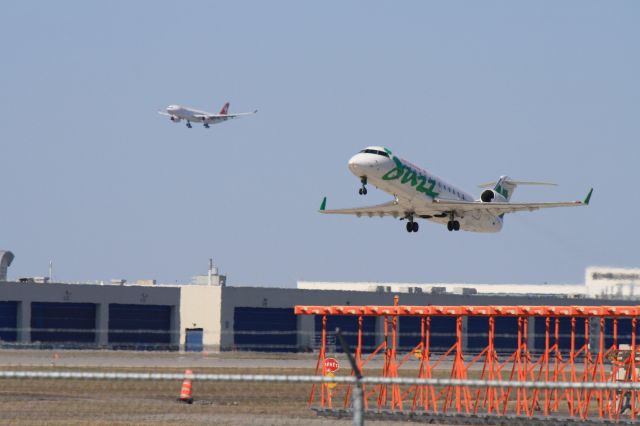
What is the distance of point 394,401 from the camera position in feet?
129

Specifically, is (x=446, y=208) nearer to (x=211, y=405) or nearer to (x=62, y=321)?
(x=211, y=405)

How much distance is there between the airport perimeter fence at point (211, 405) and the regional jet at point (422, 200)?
1305cm

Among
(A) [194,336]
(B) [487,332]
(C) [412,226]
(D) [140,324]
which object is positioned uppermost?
(C) [412,226]

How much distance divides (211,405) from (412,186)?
27.2m

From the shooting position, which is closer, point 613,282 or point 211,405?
point 211,405

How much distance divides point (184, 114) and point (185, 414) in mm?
109727

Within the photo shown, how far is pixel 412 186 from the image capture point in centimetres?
6197

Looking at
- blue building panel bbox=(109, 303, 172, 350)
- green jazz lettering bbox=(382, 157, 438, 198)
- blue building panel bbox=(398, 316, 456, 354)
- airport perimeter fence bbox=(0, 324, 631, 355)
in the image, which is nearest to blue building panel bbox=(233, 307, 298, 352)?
airport perimeter fence bbox=(0, 324, 631, 355)

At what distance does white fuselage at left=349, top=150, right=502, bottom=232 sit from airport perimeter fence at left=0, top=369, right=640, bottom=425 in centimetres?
Answer: 1293

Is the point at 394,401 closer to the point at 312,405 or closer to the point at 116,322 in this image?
the point at 312,405

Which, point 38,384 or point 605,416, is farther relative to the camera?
point 38,384

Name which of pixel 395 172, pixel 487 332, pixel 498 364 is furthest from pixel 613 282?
pixel 498 364

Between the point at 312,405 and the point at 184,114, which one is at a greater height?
the point at 184,114

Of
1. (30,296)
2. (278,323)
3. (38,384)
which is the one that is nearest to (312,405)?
(38,384)
